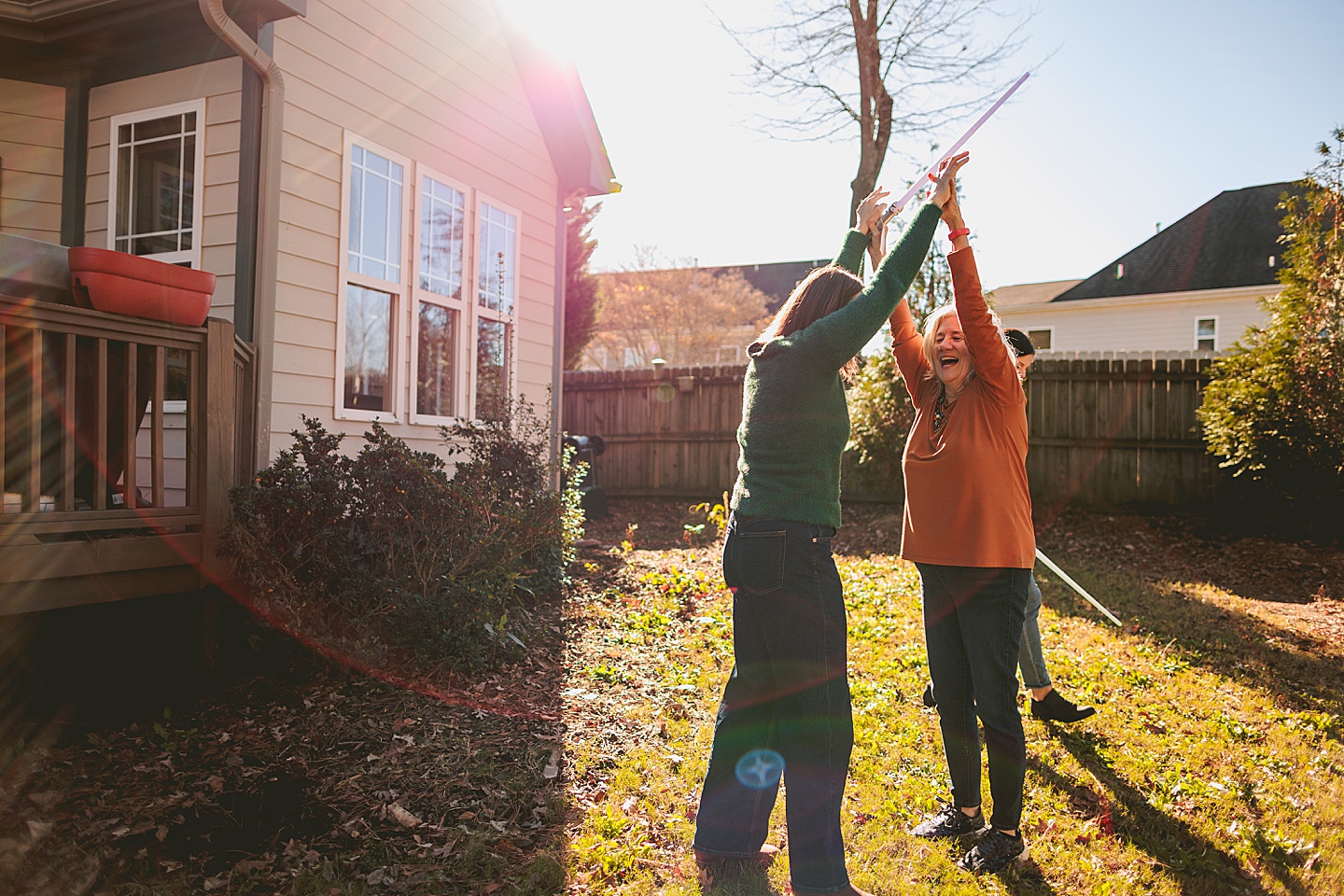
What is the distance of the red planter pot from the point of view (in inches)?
142

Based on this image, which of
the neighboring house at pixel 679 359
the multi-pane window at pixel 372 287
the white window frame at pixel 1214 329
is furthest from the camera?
the neighboring house at pixel 679 359

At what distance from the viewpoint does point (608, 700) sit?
4.11 m

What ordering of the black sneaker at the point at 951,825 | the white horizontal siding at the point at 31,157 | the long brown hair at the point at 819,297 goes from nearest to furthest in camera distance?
1. the long brown hair at the point at 819,297
2. the black sneaker at the point at 951,825
3. the white horizontal siding at the point at 31,157

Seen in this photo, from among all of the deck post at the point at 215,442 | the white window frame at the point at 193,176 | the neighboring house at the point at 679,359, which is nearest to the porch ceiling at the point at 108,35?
the white window frame at the point at 193,176

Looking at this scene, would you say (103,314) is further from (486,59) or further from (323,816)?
(486,59)

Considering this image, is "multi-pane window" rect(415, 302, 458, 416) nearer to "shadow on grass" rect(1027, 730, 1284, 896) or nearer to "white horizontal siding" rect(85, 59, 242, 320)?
"white horizontal siding" rect(85, 59, 242, 320)

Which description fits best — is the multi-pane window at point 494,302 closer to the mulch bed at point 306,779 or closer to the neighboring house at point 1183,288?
the mulch bed at point 306,779

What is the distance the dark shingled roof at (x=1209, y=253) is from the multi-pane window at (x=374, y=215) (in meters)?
20.1

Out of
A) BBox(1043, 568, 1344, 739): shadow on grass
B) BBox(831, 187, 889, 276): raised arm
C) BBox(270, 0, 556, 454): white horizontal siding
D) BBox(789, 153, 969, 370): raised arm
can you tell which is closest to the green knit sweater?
BBox(789, 153, 969, 370): raised arm

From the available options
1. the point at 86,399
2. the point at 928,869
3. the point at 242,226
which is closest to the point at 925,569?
the point at 928,869

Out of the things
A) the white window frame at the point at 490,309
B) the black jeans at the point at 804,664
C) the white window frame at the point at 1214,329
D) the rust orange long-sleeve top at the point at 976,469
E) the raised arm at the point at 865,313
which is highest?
the white window frame at the point at 1214,329

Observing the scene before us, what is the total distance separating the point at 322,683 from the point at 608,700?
1.41m

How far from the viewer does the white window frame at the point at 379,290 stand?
5711mm

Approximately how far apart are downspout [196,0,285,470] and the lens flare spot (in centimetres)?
384
